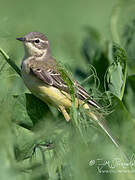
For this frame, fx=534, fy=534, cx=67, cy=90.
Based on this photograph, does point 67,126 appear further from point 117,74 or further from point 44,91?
point 44,91

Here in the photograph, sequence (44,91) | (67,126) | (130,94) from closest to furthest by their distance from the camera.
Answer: (67,126), (130,94), (44,91)

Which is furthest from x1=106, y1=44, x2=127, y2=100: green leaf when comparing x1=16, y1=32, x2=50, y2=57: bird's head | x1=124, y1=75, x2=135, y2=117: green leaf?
x1=16, y1=32, x2=50, y2=57: bird's head

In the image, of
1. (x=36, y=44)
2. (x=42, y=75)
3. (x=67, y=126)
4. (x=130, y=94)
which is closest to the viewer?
(x=67, y=126)

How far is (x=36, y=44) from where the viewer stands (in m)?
6.55

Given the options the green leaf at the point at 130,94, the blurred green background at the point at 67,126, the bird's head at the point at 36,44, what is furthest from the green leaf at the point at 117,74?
the bird's head at the point at 36,44

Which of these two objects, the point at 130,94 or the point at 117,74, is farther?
the point at 130,94

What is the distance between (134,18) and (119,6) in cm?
44

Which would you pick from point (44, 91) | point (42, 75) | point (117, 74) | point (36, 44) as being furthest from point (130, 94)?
point (36, 44)

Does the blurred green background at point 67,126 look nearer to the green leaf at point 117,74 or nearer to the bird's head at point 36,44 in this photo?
the green leaf at point 117,74

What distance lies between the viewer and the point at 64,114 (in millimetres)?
4891

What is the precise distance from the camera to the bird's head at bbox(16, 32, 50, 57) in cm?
631

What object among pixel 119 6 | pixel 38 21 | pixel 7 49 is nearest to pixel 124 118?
pixel 7 49

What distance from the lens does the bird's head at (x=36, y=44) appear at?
20.7 ft

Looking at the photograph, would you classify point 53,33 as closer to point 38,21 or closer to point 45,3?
point 38,21
